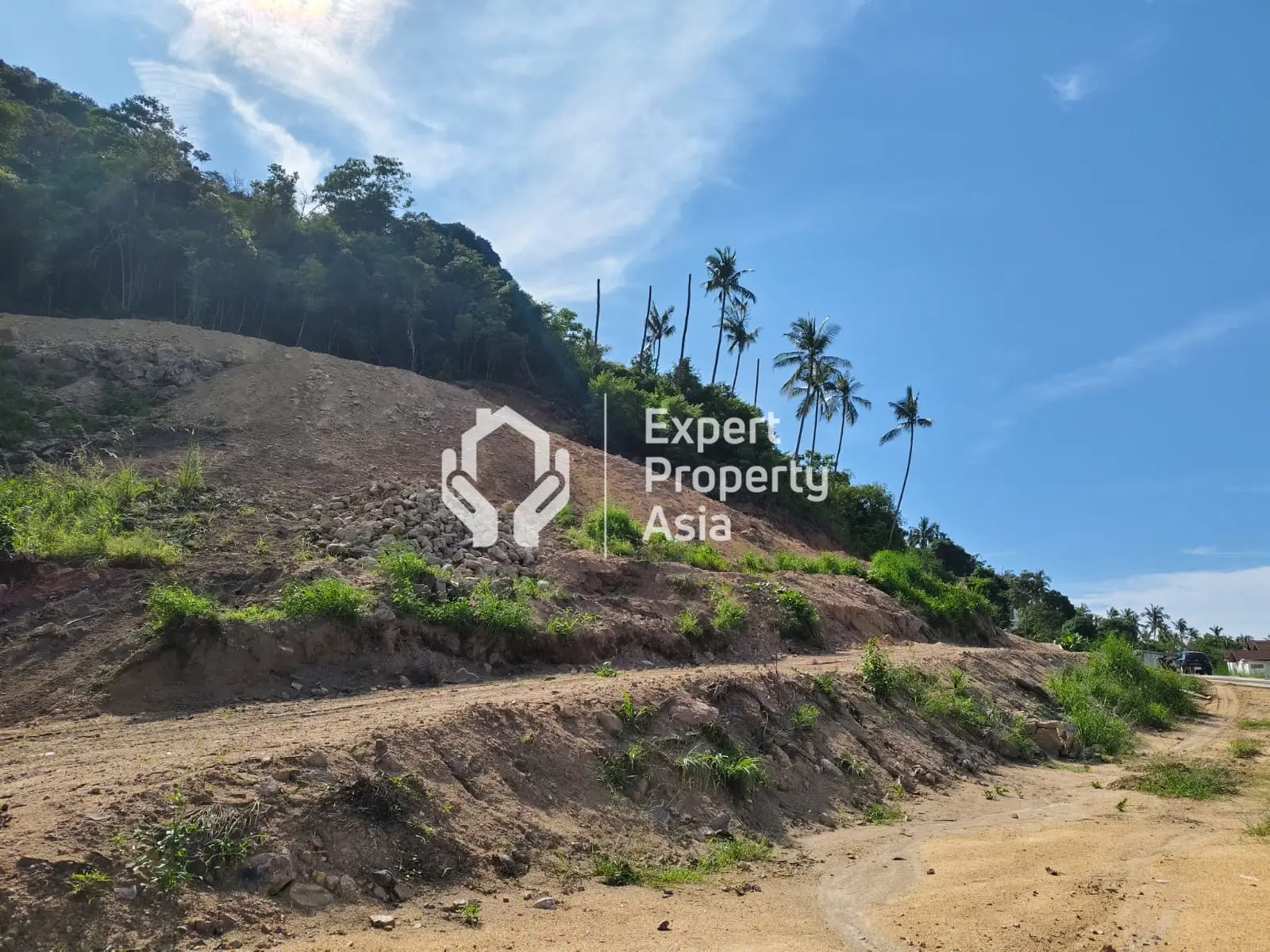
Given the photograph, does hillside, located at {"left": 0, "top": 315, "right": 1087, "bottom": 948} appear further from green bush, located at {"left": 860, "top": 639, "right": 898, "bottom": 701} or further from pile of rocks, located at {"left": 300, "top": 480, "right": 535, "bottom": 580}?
green bush, located at {"left": 860, "top": 639, "right": 898, "bottom": 701}

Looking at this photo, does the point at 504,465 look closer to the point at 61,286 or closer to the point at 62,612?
the point at 62,612

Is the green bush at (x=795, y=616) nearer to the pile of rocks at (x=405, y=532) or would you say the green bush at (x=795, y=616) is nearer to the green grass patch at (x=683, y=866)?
the pile of rocks at (x=405, y=532)

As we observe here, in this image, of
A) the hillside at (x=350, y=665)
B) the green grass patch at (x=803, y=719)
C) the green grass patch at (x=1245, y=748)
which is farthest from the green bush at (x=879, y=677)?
the green grass patch at (x=1245, y=748)

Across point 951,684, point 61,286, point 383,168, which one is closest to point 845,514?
point 951,684

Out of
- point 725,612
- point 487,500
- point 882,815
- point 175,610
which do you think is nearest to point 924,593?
point 725,612

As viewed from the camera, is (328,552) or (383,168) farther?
(383,168)

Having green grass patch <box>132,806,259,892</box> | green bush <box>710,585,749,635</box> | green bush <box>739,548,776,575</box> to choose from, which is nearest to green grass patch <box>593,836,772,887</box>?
green grass patch <box>132,806,259,892</box>

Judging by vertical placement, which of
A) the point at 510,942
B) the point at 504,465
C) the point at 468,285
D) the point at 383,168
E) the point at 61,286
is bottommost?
the point at 510,942
